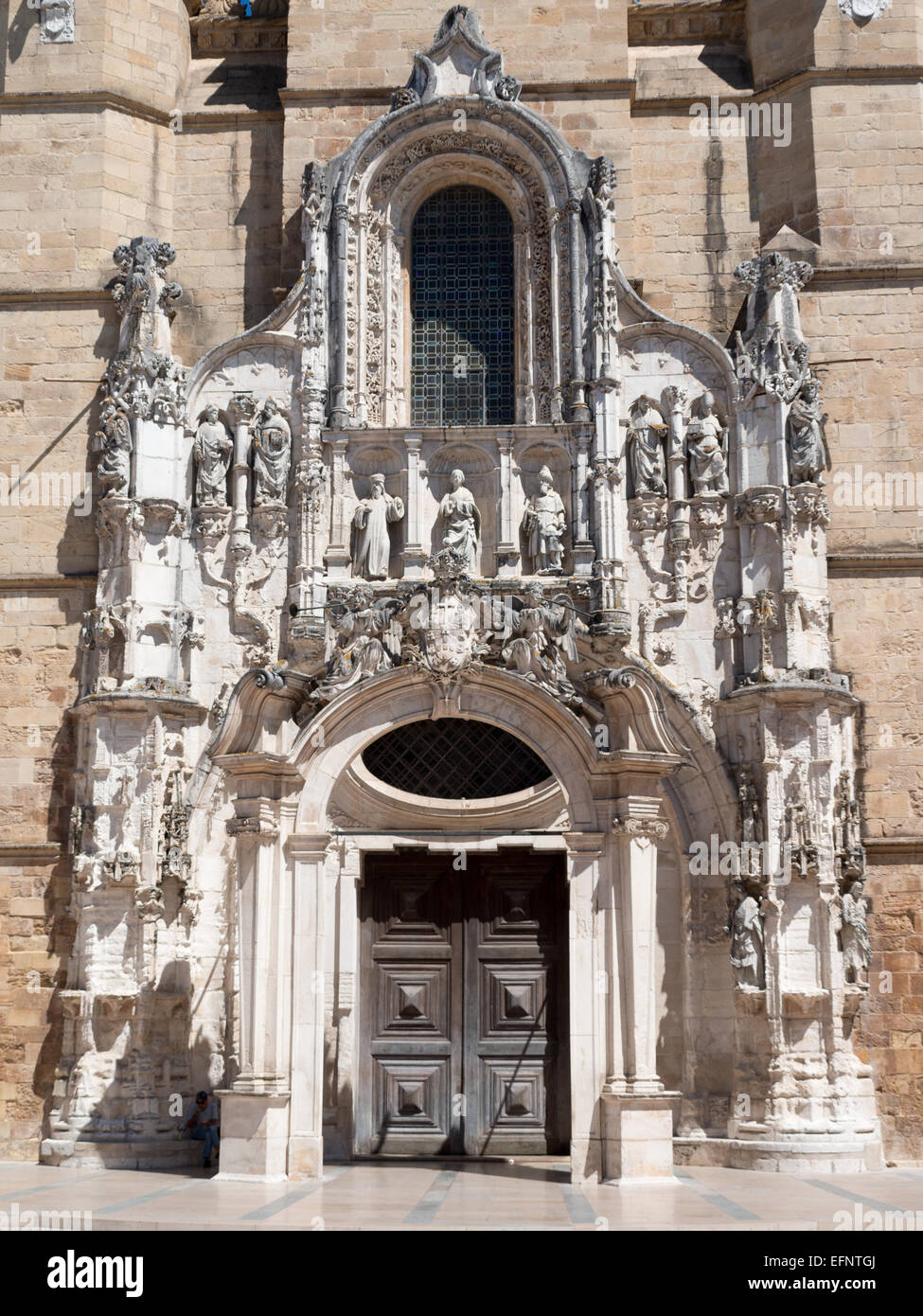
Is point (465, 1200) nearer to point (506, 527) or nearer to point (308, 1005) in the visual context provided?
point (308, 1005)

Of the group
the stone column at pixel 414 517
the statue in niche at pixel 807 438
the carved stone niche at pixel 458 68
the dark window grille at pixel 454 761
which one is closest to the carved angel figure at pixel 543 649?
the stone column at pixel 414 517

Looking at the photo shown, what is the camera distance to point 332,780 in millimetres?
16328

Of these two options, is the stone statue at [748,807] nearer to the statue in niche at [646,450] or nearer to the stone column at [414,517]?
the statue in niche at [646,450]

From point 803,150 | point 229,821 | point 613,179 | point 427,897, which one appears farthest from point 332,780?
point 803,150

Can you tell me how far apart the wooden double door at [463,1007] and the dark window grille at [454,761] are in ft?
2.59

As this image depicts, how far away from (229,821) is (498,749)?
359 cm

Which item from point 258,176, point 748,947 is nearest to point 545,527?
point 748,947

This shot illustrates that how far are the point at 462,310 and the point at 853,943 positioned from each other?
869cm

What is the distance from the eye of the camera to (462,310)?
65.4 ft

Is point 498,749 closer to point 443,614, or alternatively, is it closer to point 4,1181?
point 443,614

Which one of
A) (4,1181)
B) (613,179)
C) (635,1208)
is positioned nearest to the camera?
(635,1208)

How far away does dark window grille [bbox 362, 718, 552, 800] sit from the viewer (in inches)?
725

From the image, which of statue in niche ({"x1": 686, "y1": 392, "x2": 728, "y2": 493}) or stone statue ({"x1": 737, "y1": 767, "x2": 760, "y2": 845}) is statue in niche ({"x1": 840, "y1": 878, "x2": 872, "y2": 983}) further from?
statue in niche ({"x1": 686, "y1": 392, "x2": 728, "y2": 493})

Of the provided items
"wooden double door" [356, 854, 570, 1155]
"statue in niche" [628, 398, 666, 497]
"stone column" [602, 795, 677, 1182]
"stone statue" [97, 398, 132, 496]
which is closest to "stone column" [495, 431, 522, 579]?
"statue in niche" [628, 398, 666, 497]
